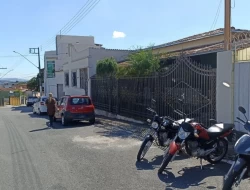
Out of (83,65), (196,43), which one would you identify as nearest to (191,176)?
(196,43)

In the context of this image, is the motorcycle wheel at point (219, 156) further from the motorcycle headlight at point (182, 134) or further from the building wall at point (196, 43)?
the building wall at point (196, 43)

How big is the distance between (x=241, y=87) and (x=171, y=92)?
3342 mm

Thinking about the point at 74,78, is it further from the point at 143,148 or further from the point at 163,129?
the point at 143,148

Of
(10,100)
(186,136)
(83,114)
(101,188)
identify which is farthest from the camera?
(10,100)

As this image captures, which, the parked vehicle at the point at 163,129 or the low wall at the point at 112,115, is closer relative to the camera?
the parked vehicle at the point at 163,129

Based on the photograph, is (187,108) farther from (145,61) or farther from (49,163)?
(49,163)

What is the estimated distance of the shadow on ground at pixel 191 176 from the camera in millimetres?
5048

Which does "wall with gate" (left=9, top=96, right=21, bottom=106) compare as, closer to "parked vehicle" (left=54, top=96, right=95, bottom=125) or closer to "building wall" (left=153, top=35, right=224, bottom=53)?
"building wall" (left=153, top=35, right=224, bottom=53)

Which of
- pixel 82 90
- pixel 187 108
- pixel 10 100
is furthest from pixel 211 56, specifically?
pixel 10 100

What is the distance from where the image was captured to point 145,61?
43.5 ft

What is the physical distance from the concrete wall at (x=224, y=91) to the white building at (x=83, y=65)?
13937mm

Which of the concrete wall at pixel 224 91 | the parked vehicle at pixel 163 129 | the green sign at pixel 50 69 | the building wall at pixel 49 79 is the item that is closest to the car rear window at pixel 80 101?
the concrete wall at pixel 224 91

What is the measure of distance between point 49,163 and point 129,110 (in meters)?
8.20

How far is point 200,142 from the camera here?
20.1 ft
